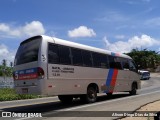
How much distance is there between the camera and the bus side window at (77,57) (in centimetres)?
1567

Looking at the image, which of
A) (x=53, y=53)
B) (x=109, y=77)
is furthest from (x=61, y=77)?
(x=109, y=77)

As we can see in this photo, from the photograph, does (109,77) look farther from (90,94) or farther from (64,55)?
(64,55)

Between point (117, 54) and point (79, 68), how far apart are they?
490 cm

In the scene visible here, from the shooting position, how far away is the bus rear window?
14.2 metres

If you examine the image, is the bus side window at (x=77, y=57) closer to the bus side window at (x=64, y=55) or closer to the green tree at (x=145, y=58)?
the bus side window at (x=64, y=55)

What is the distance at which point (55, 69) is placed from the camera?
1428 centimetres

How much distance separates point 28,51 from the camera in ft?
48.7

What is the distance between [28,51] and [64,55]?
1602 mm

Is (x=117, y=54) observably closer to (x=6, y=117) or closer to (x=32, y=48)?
(x=32, y=48)

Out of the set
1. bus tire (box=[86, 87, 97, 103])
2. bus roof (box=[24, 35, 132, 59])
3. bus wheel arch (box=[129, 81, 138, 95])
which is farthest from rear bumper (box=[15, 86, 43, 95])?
bus wheel arch (box=[129, 81, 138, 95])

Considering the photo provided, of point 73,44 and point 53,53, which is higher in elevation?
point 73,44

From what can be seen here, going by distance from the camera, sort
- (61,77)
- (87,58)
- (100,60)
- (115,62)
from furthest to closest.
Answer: (115,62), (100,60), (87,58), (61,77)

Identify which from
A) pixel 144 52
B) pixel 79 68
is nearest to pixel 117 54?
pixel 79 68

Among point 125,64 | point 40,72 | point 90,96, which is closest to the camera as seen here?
point 40,72
